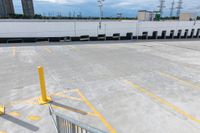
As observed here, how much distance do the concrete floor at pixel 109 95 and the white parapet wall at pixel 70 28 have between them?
8734mm

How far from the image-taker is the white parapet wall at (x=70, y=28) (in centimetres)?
1678

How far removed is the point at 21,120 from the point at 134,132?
114 inches

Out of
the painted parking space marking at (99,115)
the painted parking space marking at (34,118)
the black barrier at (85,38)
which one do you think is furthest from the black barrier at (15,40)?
the painted parking space marking at (34,118)

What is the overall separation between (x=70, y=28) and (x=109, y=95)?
14.9 meters

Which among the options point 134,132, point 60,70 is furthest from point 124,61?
point 134,132

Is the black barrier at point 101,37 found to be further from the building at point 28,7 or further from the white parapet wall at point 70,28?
the building at point 28,7

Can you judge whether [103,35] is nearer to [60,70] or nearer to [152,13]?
[60,70]

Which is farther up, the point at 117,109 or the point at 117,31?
the point at 117,31

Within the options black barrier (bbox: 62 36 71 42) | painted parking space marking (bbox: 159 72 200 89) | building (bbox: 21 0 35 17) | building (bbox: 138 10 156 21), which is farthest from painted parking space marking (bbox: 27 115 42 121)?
building (bbox: 21 0 35 17)

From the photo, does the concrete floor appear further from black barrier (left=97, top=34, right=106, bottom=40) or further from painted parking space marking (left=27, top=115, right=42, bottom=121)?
black barrier (left=97, top=34, right=106, bottom=40)

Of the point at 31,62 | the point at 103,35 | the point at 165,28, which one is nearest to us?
the point at 31,62

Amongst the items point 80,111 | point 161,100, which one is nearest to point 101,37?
point 161,100

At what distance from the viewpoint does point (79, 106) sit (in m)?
4.95

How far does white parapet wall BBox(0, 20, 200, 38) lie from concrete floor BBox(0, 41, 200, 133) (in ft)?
28.7
